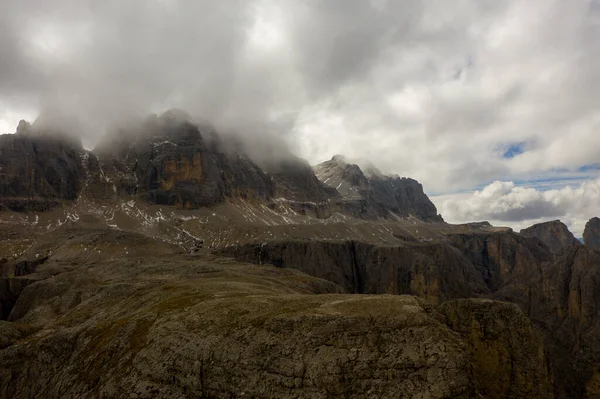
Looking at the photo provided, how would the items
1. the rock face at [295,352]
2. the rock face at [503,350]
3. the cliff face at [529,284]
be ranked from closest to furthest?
the rock face at [295,352] → the rock face at [503,350] → the cliff face at [529,284]

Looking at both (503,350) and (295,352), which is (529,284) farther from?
(295,352)

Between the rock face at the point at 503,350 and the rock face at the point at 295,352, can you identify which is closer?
the rock face at the point at 295,352

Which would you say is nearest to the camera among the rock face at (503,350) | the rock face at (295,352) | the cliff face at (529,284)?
the rock face at (295,352)

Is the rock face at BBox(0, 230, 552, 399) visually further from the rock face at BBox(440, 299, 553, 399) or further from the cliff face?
the cliff face

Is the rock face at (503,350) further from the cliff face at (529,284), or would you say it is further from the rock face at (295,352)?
the cliff face at (529,284)

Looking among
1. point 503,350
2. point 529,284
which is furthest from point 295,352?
point 529,284

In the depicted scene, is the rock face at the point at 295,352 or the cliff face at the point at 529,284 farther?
the cliff face at the point at 529,284

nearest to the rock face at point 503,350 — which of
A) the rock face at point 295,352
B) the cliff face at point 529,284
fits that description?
the rock face at point 295,352

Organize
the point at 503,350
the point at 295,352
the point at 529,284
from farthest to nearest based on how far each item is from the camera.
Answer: the point at 529,284
the point at 503,350
the point at 295,352

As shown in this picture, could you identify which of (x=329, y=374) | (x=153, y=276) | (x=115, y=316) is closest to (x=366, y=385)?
(x=329, y=374)

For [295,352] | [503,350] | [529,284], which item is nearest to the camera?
[295,352]

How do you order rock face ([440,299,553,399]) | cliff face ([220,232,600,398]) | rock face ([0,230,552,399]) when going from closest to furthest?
rock face ([0,230,552,399]) → rock face ([440,299,553,399]) → cliff face ([220,232,600,398])

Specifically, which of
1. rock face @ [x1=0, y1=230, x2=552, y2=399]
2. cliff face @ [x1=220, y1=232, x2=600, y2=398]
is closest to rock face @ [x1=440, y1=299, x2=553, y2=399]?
rock face @ [x1=0, y1=230, x2=552, y2=399]

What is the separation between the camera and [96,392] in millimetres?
37188
